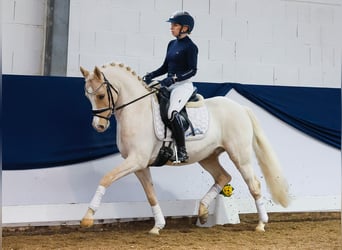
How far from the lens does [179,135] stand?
12.2ft

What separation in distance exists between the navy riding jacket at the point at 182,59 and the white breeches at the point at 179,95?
0.08 metres

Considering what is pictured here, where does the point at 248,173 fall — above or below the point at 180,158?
below

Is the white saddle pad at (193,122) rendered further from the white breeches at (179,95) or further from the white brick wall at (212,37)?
the white brick wall at (212,37)

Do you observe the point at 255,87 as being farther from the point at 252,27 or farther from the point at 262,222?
the point at 262,222

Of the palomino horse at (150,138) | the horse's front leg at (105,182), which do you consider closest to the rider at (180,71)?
the palomino horse at (150,138)

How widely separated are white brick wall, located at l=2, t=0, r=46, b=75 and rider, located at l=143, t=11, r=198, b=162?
4.72 ft

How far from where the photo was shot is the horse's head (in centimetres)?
358

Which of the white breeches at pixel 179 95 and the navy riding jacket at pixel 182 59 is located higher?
the navy riding jacket at pixel 182 59

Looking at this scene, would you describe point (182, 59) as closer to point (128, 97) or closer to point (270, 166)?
point (128, 97)

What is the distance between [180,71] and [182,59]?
97 millimetres

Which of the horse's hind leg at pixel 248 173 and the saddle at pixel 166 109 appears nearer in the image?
the saddle at pixel 166 109

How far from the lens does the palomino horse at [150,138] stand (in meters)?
3.60

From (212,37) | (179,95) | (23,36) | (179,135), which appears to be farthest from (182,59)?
(23,36)

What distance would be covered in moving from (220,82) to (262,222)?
1725 mm
